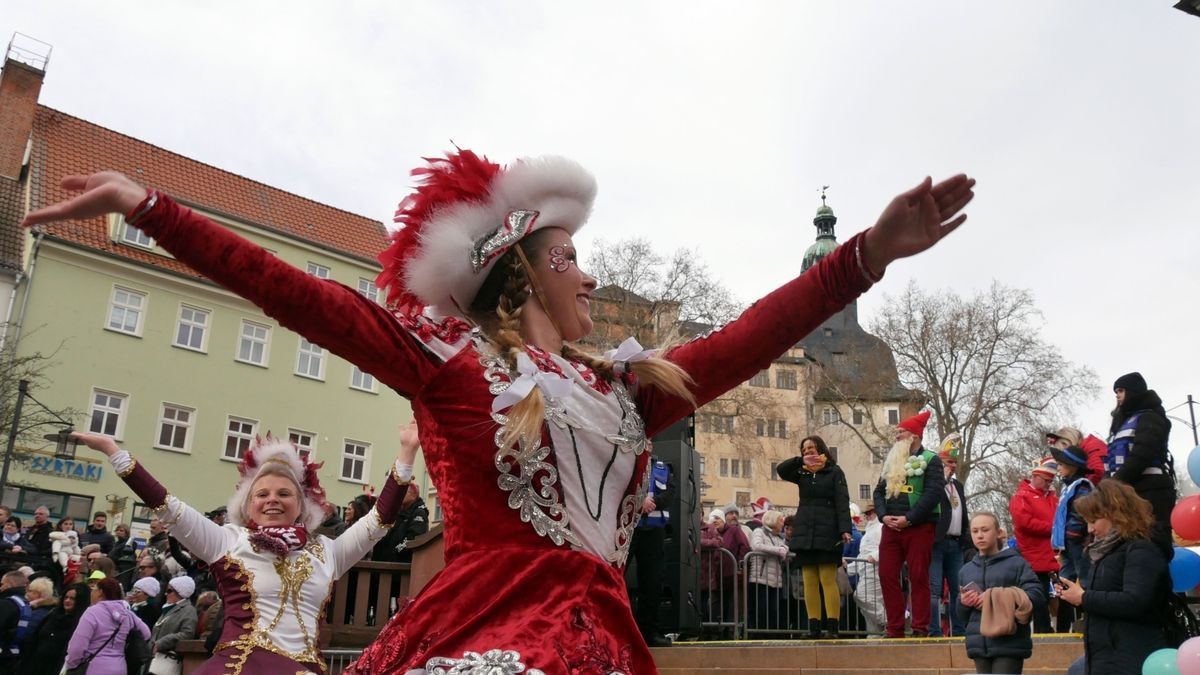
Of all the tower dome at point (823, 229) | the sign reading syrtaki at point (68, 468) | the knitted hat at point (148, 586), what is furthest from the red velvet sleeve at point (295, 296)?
the tower dome at point (823, 229)

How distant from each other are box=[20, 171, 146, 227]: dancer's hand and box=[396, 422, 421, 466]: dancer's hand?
2.06 meters

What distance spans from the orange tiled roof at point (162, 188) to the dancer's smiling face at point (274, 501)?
27.5 m

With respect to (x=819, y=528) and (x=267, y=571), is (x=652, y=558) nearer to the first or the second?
(x=819, y=528)

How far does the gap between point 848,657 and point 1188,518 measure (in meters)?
2.86

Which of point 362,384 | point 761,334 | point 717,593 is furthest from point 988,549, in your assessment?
point 362,384

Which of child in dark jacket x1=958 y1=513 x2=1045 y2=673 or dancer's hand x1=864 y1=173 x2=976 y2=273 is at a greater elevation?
dancer's hand x1=864 y1=173 x2=976 y2=273

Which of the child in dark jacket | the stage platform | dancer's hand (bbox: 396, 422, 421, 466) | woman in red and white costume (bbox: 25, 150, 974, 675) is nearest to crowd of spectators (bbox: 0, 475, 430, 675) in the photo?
dancer's hand (bbox: 396, 422, 421, 466)

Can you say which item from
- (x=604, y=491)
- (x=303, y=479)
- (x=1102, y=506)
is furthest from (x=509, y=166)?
(x=1102, y=506)

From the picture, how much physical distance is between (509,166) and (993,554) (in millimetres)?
6053

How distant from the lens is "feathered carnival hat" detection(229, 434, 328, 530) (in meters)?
6.19

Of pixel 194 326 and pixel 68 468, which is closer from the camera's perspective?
pixel 68 468

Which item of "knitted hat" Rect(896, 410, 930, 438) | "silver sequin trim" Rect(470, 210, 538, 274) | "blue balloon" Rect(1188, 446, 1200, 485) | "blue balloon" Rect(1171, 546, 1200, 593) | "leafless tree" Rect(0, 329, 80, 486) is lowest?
"blue balloon" Rect(1171, 546, 1200, 593)

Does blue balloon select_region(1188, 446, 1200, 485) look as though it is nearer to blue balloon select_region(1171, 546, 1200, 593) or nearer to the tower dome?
blue balloon select_region(1171, 546, 1200, 593)

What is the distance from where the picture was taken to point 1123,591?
6172 millimetres
